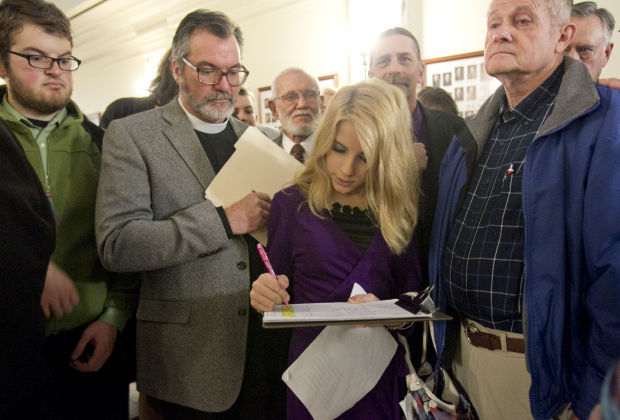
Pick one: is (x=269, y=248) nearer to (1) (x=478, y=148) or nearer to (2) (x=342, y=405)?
(2) (x=342, y=405)

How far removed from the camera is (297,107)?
2.35 meters

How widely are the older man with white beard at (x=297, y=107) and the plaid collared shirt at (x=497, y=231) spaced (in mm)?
1205

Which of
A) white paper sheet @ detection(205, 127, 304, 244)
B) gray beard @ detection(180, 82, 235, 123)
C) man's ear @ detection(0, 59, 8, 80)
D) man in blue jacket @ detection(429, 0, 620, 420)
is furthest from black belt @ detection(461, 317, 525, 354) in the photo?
man's ear @ detection(0, 59, 8, 80)

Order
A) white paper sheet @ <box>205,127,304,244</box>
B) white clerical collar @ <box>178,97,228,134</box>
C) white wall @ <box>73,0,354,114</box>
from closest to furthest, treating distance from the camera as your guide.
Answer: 1. white paper sheet @ <box>205,127,304,244</box>
2. white clerical collar @ <box>178,97,228,134</box>
3. white wall @ <box>73,0,354,114</box>

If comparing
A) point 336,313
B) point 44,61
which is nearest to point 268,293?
point 336,313

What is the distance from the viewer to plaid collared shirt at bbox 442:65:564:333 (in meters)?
1.12

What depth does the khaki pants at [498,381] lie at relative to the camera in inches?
45.2

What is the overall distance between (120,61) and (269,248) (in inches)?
296

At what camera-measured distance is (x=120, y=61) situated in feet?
24.5

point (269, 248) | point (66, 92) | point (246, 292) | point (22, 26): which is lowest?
point (246, 292)

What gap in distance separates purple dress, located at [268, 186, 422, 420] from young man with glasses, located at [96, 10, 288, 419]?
0.16 metres

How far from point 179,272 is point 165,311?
0.14 m

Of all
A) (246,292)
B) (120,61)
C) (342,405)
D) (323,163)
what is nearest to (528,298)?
(342,405)

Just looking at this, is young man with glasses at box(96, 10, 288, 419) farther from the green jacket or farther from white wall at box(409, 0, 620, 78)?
Result: white wall at box(409, 0, 620, 78)
